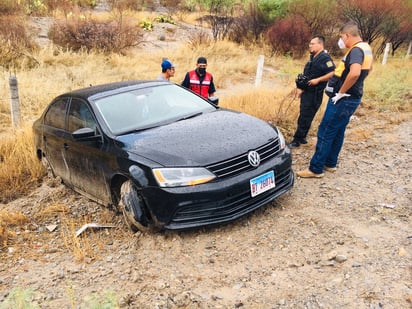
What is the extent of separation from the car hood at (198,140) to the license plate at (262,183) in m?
0.29

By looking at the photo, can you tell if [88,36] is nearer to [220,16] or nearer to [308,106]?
[220,16]

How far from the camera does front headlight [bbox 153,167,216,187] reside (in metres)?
3.49

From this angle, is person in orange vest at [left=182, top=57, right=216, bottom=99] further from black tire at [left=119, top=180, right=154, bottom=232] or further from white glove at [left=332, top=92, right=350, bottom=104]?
black tire at [left=119, top=180, right=154, bottom=232]

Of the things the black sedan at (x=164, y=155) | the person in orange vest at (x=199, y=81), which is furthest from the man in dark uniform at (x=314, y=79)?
the black sedan at (x=164, y=155)

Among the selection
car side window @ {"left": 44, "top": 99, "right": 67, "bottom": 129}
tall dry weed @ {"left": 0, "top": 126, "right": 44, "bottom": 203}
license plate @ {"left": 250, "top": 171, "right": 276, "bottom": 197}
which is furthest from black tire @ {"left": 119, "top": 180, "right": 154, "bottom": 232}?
tall dry weed @ {"left": 0, "top": 126, "right": 44, "bottom": 203}

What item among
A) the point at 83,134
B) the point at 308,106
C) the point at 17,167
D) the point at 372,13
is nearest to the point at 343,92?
the point at 308,106

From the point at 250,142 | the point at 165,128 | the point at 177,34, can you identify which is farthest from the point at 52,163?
the point at 177,34

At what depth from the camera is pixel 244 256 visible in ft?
11.1

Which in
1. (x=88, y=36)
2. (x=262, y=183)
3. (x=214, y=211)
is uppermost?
(x=262, y=183)

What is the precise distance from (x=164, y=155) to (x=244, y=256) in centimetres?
114

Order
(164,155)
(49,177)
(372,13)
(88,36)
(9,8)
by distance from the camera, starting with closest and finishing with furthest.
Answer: (164,155) < (49,177) < (88,36) < (372,13) < (9,8)

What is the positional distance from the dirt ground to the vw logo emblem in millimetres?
606

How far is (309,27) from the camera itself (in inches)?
714

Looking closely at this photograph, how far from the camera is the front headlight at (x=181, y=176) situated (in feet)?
11.5
